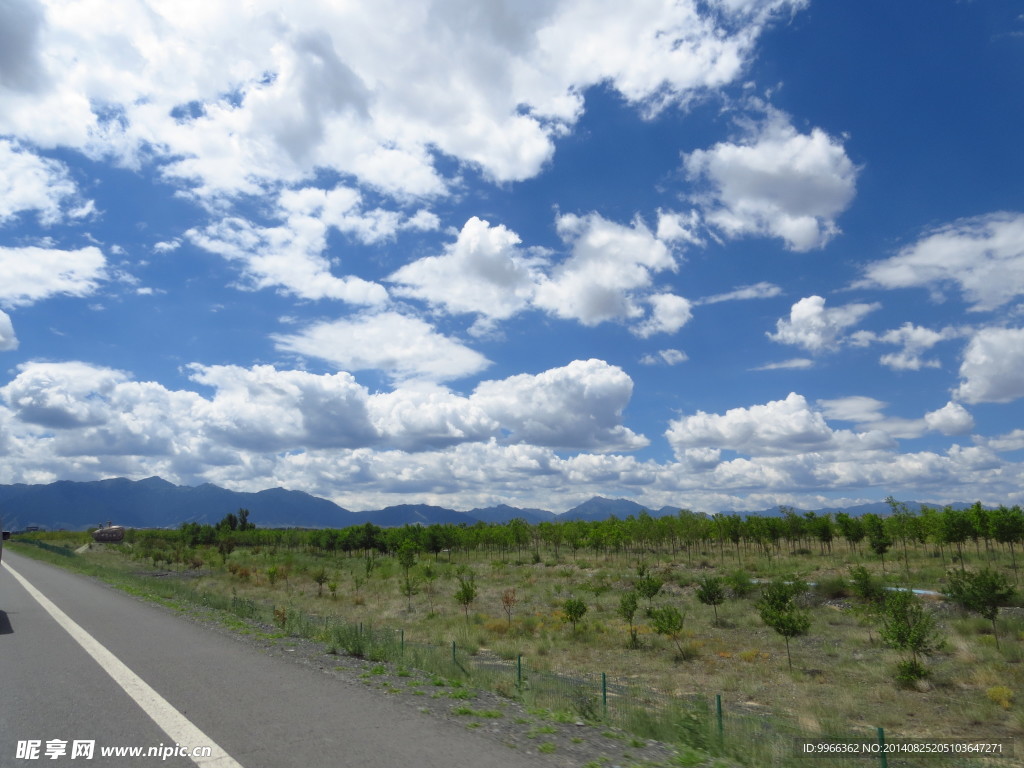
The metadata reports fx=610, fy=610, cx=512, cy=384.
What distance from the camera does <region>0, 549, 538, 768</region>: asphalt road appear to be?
7.46 metres

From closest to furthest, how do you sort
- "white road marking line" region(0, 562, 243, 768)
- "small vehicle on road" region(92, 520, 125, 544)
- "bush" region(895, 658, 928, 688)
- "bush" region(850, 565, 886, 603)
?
"white road marking line" region(0, 562, 243, 768), "bush" region(895, 658, 928, 688), "bush" region(850, 565, 886, 603), "small vehicle on road" region(92, 520, 125, 544)

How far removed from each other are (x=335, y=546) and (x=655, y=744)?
112271 millimetres

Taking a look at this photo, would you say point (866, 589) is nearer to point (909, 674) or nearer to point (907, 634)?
point (907, 634)

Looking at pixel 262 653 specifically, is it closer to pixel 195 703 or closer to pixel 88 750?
pixel 195 703

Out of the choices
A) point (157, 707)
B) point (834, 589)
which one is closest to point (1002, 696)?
point (834, 589)

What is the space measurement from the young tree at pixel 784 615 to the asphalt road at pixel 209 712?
21876mm

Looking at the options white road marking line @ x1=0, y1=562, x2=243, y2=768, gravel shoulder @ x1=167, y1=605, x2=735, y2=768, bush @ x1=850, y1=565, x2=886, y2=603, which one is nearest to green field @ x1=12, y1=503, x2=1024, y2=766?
bush @ x1=850, y1=565, x2=886, y2=603

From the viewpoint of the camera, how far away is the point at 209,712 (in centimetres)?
916

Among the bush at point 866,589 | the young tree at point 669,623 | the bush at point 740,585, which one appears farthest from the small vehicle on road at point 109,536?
the bush at point 866,589

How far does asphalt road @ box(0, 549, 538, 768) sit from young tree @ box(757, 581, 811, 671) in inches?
861

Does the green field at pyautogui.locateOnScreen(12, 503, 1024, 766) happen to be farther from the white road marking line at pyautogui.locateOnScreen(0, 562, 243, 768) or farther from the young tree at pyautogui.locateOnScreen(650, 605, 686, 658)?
the white road marking line at pyautogui.locateOnScreen(0, 562, 243, 768)

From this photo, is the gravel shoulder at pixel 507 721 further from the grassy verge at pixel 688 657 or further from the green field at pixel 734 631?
the green field at pixel 734 631

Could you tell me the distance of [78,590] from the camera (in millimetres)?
31453

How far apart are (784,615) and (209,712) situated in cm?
2662
